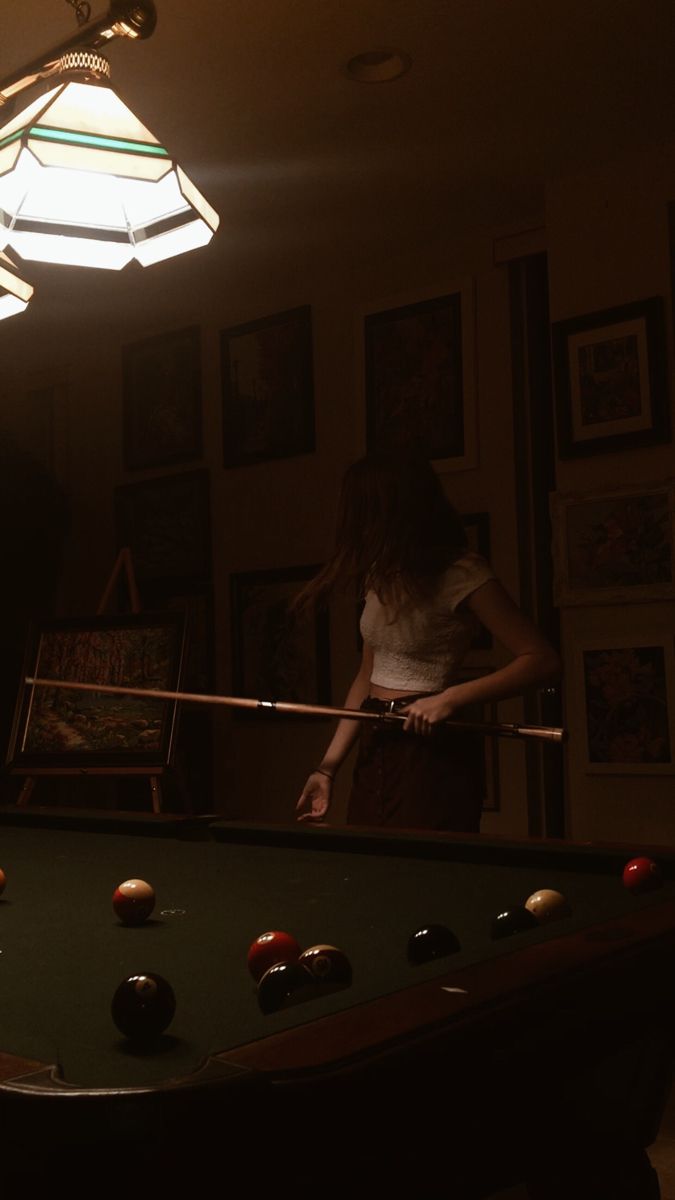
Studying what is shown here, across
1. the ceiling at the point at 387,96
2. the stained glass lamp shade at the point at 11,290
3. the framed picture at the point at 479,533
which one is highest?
the ceiling at the point at 387,96

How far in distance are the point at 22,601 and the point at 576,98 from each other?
317 cm

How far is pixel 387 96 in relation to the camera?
10.5 ft

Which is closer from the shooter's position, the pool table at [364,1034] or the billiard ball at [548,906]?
the pool table at [364,1034]

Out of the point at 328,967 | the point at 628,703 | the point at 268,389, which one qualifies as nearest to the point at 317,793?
the point at 628,703

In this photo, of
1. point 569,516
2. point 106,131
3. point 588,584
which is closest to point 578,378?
point 569,516

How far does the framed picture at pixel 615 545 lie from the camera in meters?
3.56

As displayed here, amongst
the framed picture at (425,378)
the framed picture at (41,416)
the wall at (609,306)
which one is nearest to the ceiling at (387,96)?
the wall at (609,306)

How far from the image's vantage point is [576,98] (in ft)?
10.6

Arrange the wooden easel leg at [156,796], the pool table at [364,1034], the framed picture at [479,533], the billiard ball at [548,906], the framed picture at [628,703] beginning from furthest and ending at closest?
the framed picture at [479,533]
the wooden easel leg at [156,796]
the framed picture at [628,703]
the billiard ball at [548,906]
the pool table at [364,1034]

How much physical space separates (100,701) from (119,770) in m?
0.37

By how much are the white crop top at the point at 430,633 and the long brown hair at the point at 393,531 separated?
0.04 m

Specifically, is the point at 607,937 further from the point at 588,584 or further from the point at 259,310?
the point at 259,310

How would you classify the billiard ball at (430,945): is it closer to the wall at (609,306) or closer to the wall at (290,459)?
the wall at (609,306)

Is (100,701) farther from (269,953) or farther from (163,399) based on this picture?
(269,953)
